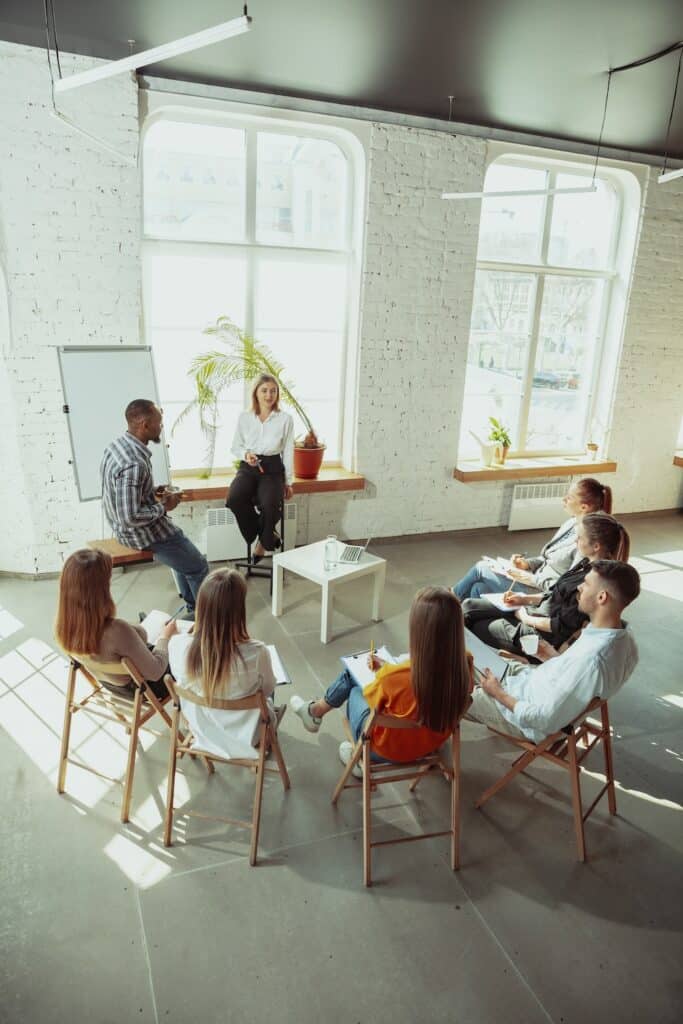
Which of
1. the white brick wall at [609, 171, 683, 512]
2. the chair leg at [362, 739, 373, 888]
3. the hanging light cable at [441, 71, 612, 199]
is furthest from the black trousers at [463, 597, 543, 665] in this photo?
the white brick wall at [609, 171, 683, 512]

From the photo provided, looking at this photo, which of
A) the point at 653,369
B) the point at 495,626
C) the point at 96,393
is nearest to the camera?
the point at 495,626

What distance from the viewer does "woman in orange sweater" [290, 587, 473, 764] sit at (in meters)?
2.54

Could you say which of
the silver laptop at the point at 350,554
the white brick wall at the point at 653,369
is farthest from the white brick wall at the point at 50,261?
the white brick wall at the point at 653,369

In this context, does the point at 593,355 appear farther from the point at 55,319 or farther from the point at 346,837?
the point at 346,837

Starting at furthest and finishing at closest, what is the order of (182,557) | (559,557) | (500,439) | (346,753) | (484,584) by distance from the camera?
(500,439)
(484,584)
(182,557)
(559,557)
(346,753)

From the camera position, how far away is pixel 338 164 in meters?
5.89

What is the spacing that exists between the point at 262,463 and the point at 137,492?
4.68 feet

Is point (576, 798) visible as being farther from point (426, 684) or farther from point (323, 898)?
point (323, 898)

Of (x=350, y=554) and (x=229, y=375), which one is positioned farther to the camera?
(x=229, y=375)

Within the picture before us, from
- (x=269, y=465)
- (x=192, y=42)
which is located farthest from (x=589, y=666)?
(x=269, y=465)

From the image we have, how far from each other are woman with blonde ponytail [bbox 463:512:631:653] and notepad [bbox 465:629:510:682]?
19 centimetres

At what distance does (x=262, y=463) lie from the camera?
210 inches

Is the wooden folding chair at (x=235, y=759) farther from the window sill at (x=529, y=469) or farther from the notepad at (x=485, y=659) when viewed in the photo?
the window sill at (x=529, y=469)

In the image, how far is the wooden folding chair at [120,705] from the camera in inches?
112
